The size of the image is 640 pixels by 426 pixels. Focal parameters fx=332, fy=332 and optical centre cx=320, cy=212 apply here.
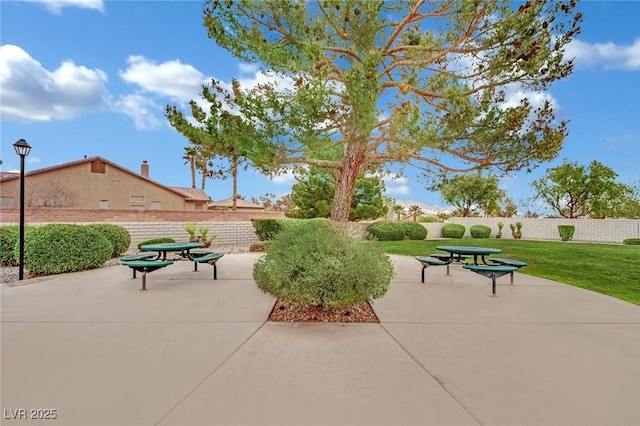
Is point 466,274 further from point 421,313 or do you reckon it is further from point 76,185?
point 76,185

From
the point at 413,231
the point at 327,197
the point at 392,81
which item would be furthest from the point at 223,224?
the point at 413,231

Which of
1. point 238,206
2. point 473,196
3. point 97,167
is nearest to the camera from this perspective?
point 97,167

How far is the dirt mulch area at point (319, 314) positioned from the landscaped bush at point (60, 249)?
5753mm

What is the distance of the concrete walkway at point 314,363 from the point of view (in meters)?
2.28

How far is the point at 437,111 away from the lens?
11430mm

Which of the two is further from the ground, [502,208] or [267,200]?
[267,200]

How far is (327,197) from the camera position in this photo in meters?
23.7

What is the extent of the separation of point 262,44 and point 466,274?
8798 mm

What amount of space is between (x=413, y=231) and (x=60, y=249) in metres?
17.7

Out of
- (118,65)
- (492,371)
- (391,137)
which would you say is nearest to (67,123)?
(118,65)

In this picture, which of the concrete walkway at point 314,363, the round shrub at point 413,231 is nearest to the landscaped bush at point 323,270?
the concrete walkway at point 314,363

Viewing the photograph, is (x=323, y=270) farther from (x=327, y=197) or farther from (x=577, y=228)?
(x=577, y=228)

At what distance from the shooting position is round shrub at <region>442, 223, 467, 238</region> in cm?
2242

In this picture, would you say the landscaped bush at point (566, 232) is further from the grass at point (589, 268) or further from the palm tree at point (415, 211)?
the palm tree at point (415, 211)
